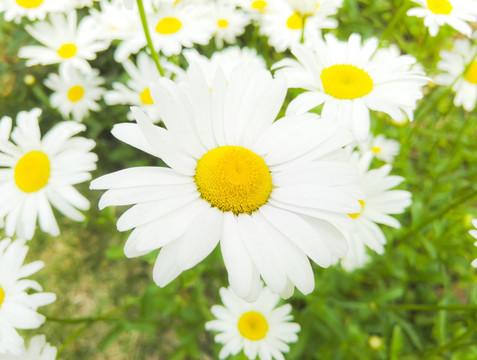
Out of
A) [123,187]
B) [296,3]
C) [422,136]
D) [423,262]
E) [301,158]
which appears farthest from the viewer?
[422,136]

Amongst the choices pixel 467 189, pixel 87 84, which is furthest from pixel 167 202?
pixel 467 189

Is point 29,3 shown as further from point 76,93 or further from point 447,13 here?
point 447,13

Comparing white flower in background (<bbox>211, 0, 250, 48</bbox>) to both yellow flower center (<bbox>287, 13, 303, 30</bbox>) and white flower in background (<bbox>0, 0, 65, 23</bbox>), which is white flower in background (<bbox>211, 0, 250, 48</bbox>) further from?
white flower in background (<bbox>0, 0, 65, 23</bbox>)

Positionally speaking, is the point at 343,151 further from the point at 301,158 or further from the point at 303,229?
the point at 303,229

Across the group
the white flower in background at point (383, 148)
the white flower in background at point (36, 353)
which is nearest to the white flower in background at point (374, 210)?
the white flower in background at point (383, 148)

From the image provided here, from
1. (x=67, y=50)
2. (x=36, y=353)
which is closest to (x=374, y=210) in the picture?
(x=36, y=353)

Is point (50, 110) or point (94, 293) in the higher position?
point (50, 110)

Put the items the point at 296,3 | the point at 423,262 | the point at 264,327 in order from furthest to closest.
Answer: the point at 423,262, the point at 264,327, the point at 296,3

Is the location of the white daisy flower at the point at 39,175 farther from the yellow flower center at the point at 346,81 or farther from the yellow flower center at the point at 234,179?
the yellow flower center at the point at 346,81
